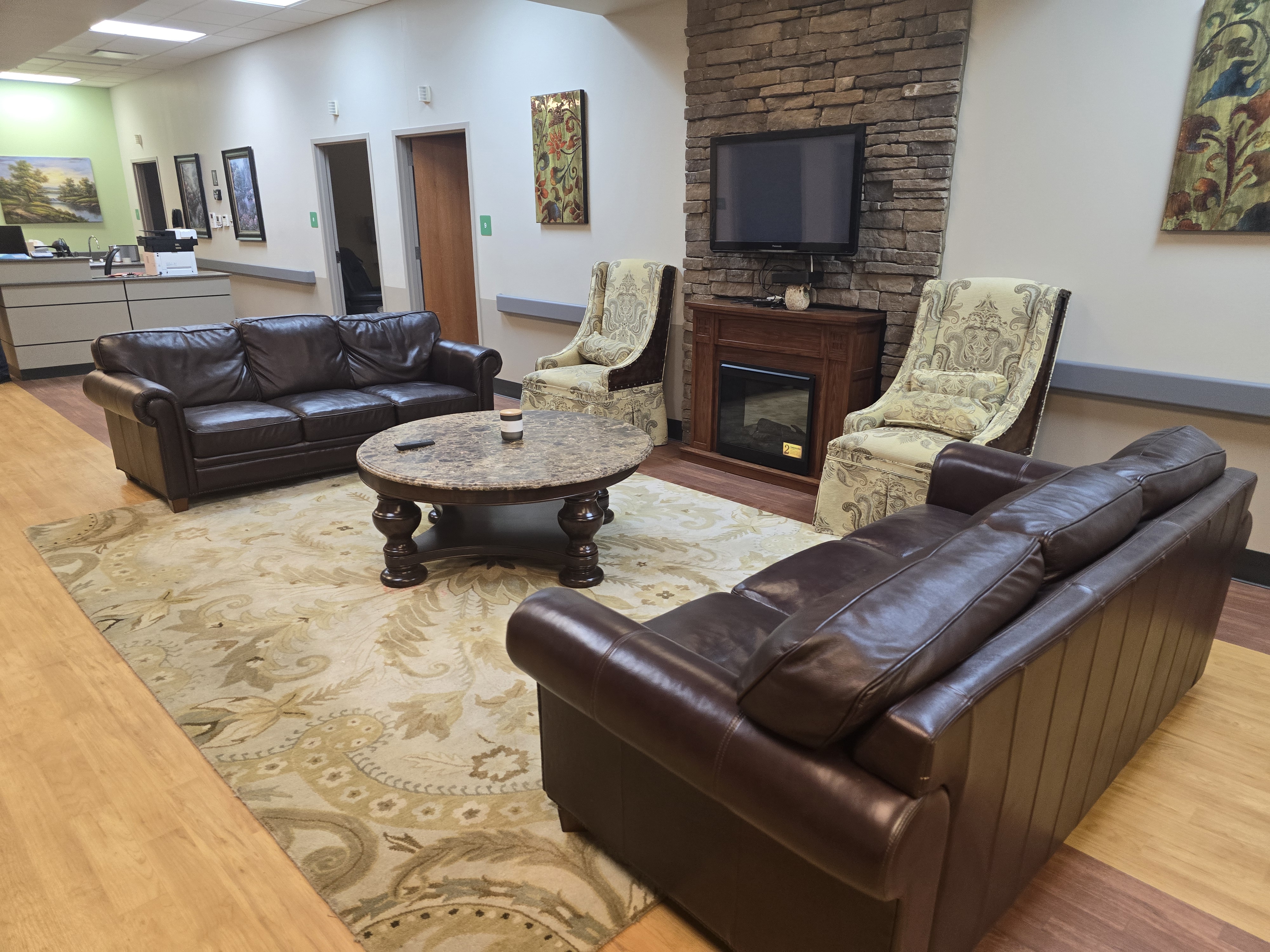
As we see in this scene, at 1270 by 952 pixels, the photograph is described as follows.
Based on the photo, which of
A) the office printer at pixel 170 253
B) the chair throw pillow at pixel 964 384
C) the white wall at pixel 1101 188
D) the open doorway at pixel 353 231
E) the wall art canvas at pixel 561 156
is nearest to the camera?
the white wall at pixel 1101 188

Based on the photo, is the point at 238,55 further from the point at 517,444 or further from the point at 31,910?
the point at 31,910

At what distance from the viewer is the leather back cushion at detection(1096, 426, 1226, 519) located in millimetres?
1847

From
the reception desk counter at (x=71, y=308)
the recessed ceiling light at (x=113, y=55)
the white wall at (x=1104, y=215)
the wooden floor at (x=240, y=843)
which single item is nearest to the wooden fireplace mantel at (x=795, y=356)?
the white wall at (x=1104, y=215)

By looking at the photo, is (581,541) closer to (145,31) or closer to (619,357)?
(619,357)

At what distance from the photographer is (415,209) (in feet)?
22.4

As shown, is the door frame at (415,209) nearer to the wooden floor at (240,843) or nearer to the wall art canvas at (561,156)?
the wall art canvas at (561,156)

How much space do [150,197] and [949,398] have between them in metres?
11.3

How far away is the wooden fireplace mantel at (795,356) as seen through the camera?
3.97 m

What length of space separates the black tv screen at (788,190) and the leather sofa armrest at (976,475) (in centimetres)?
158

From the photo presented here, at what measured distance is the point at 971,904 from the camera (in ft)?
4.54

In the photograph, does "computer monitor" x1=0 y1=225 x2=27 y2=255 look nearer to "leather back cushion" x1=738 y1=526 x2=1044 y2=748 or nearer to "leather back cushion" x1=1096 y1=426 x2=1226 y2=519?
"leather back cushion" x1=738 y1=526 x2=1044 y2=748

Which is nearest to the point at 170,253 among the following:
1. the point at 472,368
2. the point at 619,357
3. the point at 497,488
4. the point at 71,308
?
Result: the point at 71,308

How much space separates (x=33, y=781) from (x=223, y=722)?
1.45 feet

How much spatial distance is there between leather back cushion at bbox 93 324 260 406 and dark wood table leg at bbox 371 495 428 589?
164cm
